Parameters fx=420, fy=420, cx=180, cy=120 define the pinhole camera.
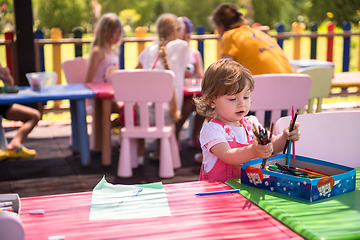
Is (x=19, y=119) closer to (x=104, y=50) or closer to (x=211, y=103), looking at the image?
(x=104, y=50)

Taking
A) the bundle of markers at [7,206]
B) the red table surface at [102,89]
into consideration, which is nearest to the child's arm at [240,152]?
the bundle of markers at [7,206]

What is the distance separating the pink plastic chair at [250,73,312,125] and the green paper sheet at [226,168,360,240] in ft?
4.26

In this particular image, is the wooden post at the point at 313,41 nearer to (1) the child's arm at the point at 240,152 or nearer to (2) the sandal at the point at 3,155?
(2) the sandal at the point at 3,155

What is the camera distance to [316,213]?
1.00 metres

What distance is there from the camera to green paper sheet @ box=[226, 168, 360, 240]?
2.96 feet

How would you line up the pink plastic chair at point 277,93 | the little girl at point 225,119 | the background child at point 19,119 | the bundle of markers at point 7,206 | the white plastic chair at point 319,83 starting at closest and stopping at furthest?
the bundle of markers at point 7,206, the little girl at point 225,119, the pink plastic chair at point 277,93, the white plastic chair at point 319,83, the background child at point 19,119

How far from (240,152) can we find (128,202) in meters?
0.41

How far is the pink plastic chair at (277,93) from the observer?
95.8 inches

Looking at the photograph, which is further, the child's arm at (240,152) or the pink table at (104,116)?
the pink table at (104,116)

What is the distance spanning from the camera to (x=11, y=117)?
153 inches

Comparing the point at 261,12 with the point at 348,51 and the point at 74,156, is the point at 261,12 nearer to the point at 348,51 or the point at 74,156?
the point at 348,51

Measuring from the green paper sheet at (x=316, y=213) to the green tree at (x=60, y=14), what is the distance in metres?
20.4

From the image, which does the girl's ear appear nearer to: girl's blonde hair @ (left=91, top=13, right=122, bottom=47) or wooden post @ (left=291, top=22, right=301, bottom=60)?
girl's blonde hair @ (left=91, top=13, right=122, bottom=47)

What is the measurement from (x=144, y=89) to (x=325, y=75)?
1.37 metres
